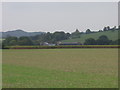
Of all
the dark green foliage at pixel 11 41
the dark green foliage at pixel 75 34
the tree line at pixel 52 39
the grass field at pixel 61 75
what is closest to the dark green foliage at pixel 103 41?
the tree line at pixel 52 39

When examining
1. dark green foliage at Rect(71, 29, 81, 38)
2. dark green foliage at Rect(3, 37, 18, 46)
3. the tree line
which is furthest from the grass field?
dark green foliage at Rect(71, 29, 81, 38)

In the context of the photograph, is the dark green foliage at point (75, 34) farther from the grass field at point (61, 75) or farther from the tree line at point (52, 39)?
the grass field at point (61, 75)

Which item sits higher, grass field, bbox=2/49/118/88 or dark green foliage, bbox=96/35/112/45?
dark green foliage, bbox=96/35/112/45

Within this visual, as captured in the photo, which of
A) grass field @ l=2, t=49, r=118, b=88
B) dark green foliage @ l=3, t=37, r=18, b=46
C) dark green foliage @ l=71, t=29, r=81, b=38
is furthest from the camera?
dark green foliage @ l=71, t=29, r=81, b=38

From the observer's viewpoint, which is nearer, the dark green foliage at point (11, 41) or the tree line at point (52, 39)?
the dark green foliage at point (11, 41)

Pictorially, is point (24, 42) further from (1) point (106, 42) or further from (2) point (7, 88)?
(2) point (7, 88)

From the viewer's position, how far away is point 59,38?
15000 cm

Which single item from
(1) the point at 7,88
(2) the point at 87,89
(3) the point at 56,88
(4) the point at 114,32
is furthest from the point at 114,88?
(4) the point at 114,32

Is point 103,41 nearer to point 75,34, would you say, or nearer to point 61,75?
point 75,34

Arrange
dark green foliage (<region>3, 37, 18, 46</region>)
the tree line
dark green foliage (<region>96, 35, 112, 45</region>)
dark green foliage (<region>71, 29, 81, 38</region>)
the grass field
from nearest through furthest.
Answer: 1. the grass field
2. dark green foliage (<region>96, 35, 112, 45</region>)
3. dark green foliage (<region>3, 37, 18, 46</region>)
4. the tree line
5. dark green foliage (<region>71, 29, 81, 38</region>)

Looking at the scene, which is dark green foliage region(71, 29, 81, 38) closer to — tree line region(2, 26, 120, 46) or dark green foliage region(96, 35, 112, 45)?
tree line region(2, 26, 120, 46)

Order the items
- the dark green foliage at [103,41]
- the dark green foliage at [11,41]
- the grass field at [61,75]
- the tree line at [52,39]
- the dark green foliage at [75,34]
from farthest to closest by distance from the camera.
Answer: the dark green foliage at [75,34], the tree line at [52,39], the dark green foliage at [11,41], the dark green foliage at [103,41], the grass field at [61,75]

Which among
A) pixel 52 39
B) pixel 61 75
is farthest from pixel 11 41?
pixel 61 75

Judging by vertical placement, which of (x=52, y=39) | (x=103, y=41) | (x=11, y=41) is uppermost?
(x=52, y=39)
